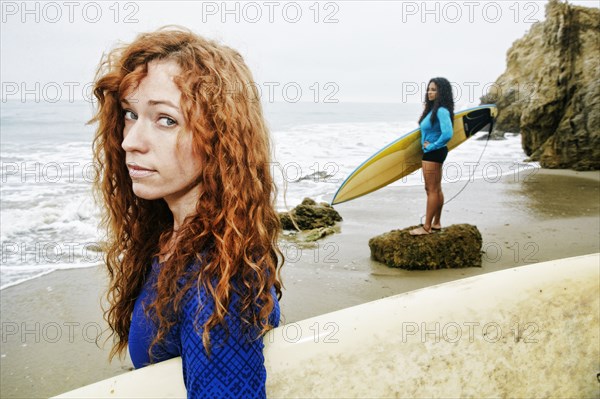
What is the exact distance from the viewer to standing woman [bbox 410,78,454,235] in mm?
4664

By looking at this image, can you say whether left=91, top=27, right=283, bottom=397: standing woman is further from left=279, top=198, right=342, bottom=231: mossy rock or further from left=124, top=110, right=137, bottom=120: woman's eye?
left=279, top=198, right=342, bottom=231: mossy rock

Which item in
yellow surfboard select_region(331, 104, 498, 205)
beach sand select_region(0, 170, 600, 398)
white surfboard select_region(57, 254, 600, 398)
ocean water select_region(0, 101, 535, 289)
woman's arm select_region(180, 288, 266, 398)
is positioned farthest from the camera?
yellow surfboard select_region(331, 104, 498, 205)

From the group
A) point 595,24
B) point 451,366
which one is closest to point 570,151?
point 595,24

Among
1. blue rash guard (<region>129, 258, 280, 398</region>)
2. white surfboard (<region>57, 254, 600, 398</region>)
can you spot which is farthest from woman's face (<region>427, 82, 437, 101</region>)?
blue rash guard (<region>129, 258, 280, 398</region>)

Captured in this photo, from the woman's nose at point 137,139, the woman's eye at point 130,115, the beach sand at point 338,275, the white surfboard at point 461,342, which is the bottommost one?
the beach sand at point 338,275

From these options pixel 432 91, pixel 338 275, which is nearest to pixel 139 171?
pixel 338 275

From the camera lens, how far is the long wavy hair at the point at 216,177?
1005 mm

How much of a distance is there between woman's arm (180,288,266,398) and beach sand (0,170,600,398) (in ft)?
7.51

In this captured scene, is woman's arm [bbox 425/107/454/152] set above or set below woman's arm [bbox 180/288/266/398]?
above

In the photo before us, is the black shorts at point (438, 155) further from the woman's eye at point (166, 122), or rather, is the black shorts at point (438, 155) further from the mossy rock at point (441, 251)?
the woman's eye at point (166, 122)

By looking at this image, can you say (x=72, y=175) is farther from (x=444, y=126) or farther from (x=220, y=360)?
(x=220, y=360)

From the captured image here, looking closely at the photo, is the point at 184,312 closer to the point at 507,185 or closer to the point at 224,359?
the point at 224,359

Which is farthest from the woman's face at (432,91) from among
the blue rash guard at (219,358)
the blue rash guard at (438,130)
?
the blue rash guard at (219,358)

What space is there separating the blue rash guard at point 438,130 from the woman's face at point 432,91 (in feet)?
0.44
